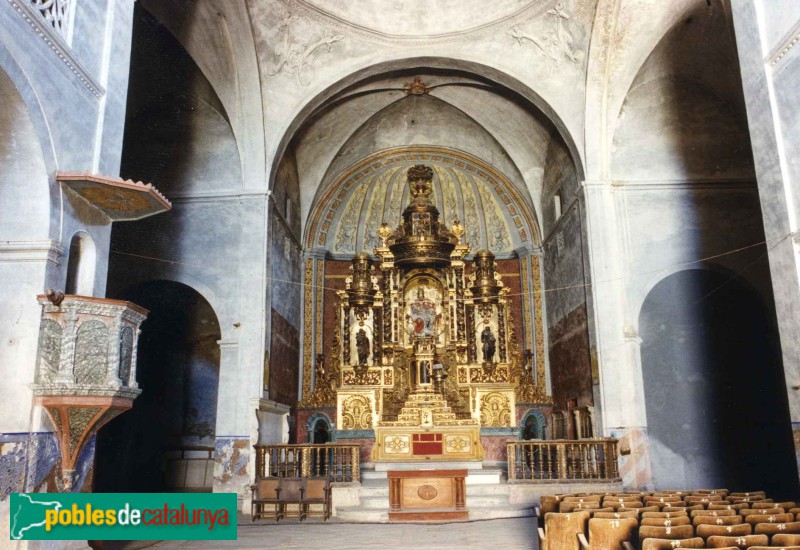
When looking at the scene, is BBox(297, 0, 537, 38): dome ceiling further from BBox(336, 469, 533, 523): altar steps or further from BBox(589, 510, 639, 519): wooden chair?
BBox(589, 510, 639, 519): wooden chair

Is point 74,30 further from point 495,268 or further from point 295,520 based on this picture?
point 495,268

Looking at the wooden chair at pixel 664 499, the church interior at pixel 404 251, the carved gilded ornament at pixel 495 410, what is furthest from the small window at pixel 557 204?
the wooden chair at pixel 664 499

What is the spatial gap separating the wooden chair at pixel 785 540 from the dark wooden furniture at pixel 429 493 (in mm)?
5761

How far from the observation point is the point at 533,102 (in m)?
13.3

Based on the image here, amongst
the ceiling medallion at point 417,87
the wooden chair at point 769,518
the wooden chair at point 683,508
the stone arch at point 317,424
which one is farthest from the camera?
the stone arch at point 317,424

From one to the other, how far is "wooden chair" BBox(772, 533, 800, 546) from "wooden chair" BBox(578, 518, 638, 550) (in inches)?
35.6

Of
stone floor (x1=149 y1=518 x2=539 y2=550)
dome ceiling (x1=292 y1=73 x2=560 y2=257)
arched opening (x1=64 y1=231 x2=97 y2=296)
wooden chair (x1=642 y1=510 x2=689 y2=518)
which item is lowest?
stone floor (x1=149 y1=518 x2=539 y2=550)

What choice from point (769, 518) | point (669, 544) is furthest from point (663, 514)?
point (669, 544)

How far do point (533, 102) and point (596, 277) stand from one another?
380cm

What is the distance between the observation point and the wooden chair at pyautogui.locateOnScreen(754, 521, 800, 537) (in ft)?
14.4

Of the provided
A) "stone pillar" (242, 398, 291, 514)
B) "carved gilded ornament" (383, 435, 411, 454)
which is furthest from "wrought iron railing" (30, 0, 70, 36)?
"carved gilded ornament" (383, 435, 411, 454)

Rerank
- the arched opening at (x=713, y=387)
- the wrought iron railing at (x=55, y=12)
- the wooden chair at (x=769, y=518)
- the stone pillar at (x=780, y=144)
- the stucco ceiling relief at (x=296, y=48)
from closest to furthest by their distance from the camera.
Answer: the wooden chair at (x=769, y=518) → the wrought iron railing at (x=55, y=12) → the stone pillar at (x=780, y=144) → the arched opening at (x=713, y=387) → the stucco ceiling relief at (x=296, y=48)

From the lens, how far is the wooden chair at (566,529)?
5152 mm

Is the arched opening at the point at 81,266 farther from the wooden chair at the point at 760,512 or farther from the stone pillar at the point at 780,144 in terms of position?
the stone pillar at the point at 780,144
